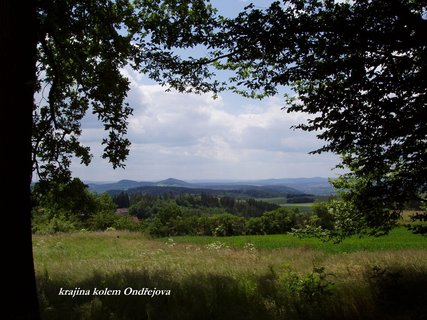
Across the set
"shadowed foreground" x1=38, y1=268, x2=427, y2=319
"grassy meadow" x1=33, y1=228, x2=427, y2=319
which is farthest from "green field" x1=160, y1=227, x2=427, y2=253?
"shadowed foreground" x1=38, y1=268, x2=427, y2=319

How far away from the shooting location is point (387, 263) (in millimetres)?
9266

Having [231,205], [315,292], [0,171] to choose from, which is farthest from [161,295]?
[231,205]

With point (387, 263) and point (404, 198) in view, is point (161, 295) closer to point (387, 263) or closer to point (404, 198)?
point (404, 198)

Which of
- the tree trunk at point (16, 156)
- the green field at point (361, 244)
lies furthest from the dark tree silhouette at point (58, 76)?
the green field at point (361, 244)

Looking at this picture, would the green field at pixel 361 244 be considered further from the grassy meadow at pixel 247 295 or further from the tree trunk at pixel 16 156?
the tree trunk at pixel 16 156

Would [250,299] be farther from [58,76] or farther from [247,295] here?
[58,76]

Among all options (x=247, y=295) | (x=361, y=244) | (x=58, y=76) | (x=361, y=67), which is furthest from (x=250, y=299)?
(x=361, y=244)

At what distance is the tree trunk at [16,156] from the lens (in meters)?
5.21

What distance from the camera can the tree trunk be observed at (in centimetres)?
521

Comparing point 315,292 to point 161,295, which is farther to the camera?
point 161,295

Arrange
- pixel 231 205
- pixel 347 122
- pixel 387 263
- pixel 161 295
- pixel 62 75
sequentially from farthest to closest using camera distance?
pixel 231 205 < pixel 62 75 < pixel 387 263 < pixel 161 295 < pixel 347 122

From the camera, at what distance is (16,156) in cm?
541

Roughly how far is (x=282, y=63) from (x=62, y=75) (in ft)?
21.4

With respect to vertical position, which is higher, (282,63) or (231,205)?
(282,63)
